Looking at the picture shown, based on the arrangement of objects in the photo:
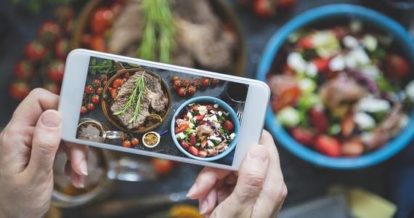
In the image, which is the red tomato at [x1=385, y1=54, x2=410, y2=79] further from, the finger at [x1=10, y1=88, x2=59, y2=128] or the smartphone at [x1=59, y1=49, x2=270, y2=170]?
the finger at [x1=10, y1=88, x2=59, y2=128]

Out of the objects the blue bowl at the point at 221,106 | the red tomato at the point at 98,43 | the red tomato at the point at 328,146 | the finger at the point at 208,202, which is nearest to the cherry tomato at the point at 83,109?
the blue bowl at the point at 221,106

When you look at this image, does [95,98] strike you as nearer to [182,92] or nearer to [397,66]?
[182,92]

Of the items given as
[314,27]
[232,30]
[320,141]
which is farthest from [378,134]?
[232,30]

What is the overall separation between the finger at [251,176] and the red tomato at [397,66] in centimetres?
55

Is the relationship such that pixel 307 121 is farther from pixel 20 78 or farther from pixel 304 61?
pixel 20 78

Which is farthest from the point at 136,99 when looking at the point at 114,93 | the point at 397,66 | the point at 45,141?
the point at 397,66

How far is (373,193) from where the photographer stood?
128 centimetres

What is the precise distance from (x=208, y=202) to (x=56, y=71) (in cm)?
49

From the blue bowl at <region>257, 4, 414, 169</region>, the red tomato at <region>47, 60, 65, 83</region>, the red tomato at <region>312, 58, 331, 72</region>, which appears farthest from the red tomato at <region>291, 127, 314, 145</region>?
the red tomato at <region>47, 60, 65, 83</region>

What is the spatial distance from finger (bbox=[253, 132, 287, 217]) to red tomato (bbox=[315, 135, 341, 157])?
39 centimetres

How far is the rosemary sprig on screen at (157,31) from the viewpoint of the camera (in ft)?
3.70

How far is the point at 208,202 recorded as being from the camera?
2.93 feet

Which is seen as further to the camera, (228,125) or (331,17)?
(331,17)

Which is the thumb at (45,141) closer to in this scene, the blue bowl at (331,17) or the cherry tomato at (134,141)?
the cherry tomato at (134,141)
